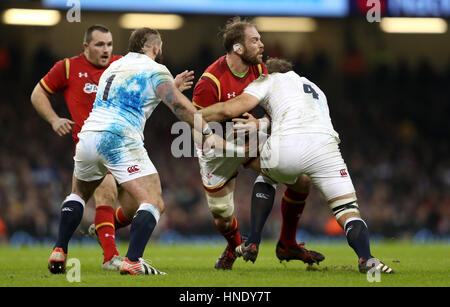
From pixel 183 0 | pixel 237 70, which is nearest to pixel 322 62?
pixel 183 0

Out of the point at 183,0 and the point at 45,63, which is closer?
the point at 183,0

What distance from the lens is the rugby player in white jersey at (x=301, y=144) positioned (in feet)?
21.3

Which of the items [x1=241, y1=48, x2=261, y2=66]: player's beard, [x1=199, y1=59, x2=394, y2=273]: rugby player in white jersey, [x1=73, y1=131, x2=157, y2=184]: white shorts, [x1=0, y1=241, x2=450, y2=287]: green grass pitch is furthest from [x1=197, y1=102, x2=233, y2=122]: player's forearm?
[x1=0, y1=241, x2=450, y2=287]: green grass pitch

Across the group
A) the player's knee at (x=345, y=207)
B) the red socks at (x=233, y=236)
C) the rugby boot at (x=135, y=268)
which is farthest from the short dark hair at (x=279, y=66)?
the rugby boot at (x=135, y=268)

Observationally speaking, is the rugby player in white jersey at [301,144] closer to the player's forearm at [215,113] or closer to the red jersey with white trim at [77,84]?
the player's forearm at [215,113]

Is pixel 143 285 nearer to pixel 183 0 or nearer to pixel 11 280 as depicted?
pixel 11 280

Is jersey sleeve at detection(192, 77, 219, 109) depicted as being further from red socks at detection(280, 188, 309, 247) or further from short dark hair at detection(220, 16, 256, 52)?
red socks at detection(280, 188, 309, 247)

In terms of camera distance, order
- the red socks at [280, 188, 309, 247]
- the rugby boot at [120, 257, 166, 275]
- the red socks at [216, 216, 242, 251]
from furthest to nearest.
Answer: the red socks at [216, 216, 242, 251] → the red socks at [280, 188, 309, 247] → the rugby boot at [120, 257, 166, 275]

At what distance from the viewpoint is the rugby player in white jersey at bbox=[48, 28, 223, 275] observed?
6371 mm

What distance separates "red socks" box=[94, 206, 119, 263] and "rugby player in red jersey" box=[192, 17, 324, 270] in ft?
3.62

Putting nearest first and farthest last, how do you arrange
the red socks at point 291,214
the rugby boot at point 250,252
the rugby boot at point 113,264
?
1. the rugby boot at point 250,252
2. the rugby boot at point 113,264
3. the red socks at point 291,214

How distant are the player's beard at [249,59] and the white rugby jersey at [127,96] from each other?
123cm
